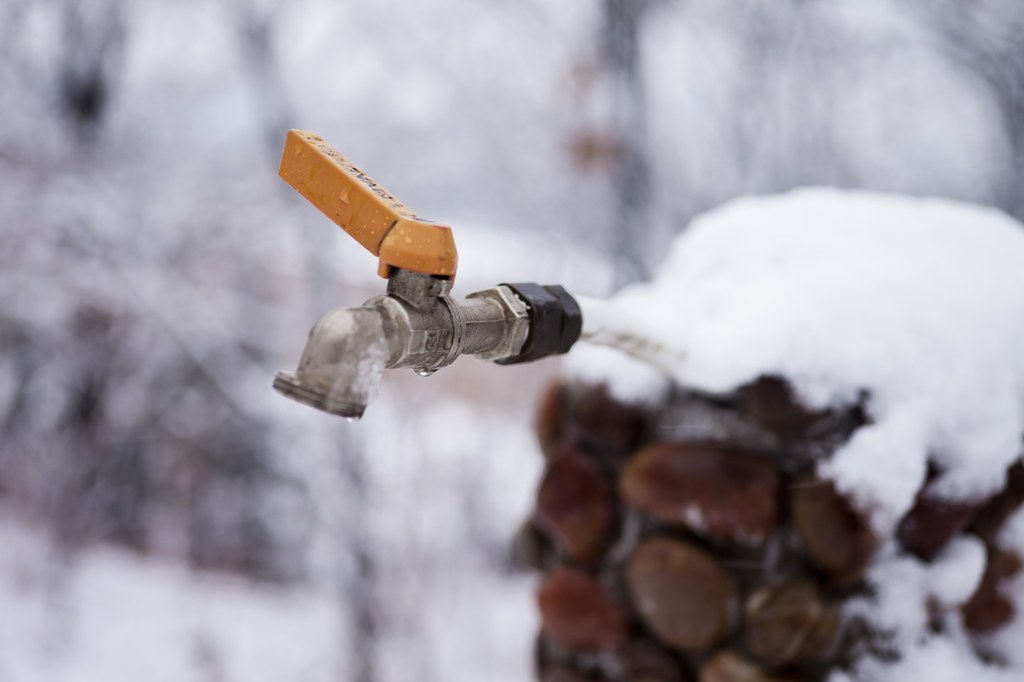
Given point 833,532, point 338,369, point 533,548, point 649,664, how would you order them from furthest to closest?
point 533,548 < point 649,664 < point 833,532 < point 338,369

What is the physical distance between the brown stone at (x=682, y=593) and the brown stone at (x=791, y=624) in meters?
0.03

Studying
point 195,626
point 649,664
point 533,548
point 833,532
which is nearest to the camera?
point 833,532

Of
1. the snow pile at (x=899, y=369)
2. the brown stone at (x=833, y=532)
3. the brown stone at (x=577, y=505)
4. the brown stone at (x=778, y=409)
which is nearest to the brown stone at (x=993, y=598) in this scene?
the snow pile at (x=899, y=369)

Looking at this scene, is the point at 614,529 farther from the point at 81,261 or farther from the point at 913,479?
the point at 81,261

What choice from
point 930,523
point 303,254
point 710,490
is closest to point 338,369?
point 710,490

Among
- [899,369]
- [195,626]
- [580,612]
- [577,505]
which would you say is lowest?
[195,626]

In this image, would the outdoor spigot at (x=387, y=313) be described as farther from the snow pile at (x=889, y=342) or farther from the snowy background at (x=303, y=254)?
the snowy background at (x=303, y=254)

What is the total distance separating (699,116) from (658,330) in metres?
1.66

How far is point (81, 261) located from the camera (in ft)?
7.63

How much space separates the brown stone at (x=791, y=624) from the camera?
2.21ft

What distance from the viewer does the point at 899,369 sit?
69cm

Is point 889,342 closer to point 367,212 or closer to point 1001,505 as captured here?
point 1001,505

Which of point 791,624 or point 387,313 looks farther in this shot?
point 791,624

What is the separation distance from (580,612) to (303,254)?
1753mm
